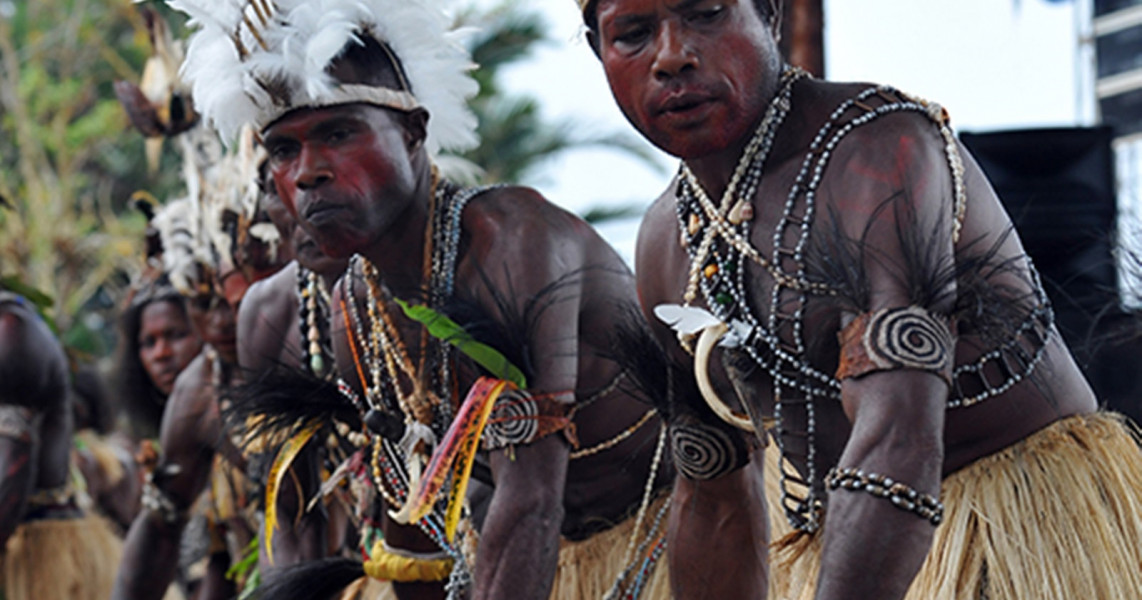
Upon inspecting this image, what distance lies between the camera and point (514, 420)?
3336 millimetres

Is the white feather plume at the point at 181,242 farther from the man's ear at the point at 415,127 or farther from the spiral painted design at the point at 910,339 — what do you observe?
the spiral painted design at the point at 910,339

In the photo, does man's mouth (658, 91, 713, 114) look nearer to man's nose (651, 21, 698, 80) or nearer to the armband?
man's nose (651, 21, 698, 80)

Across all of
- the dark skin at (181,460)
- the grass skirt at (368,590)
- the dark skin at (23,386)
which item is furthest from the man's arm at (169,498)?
the grass skirt at (368,590)

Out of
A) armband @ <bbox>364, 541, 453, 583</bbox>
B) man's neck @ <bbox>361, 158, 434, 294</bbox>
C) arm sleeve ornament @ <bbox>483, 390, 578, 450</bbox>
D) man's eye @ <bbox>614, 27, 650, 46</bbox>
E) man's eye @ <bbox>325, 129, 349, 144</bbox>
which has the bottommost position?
armband @ <bbox>364, 541, 453, 583</bbox>

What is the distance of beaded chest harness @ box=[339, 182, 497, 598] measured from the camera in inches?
147

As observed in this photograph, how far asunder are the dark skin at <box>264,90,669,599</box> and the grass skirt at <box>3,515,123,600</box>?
4.20 metres

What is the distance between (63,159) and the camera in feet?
56.1

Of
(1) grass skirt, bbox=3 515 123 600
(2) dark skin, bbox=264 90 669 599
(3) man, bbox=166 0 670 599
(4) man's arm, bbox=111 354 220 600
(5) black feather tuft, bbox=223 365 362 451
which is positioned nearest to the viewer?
(2) dark skin, bbox=264 90 669 599

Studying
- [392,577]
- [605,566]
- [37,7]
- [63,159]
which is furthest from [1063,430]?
[37,7]

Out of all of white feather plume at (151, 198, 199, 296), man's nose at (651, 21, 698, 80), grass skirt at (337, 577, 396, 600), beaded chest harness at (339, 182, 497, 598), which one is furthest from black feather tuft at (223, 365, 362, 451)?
white feather plume at (151, 198, 199, 296)

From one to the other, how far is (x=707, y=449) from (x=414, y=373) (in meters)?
0.99

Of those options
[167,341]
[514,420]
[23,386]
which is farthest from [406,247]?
[167,341]

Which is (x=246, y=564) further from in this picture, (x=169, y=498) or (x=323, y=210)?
(x=323, y=210)

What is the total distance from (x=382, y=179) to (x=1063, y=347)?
5.34 ft
